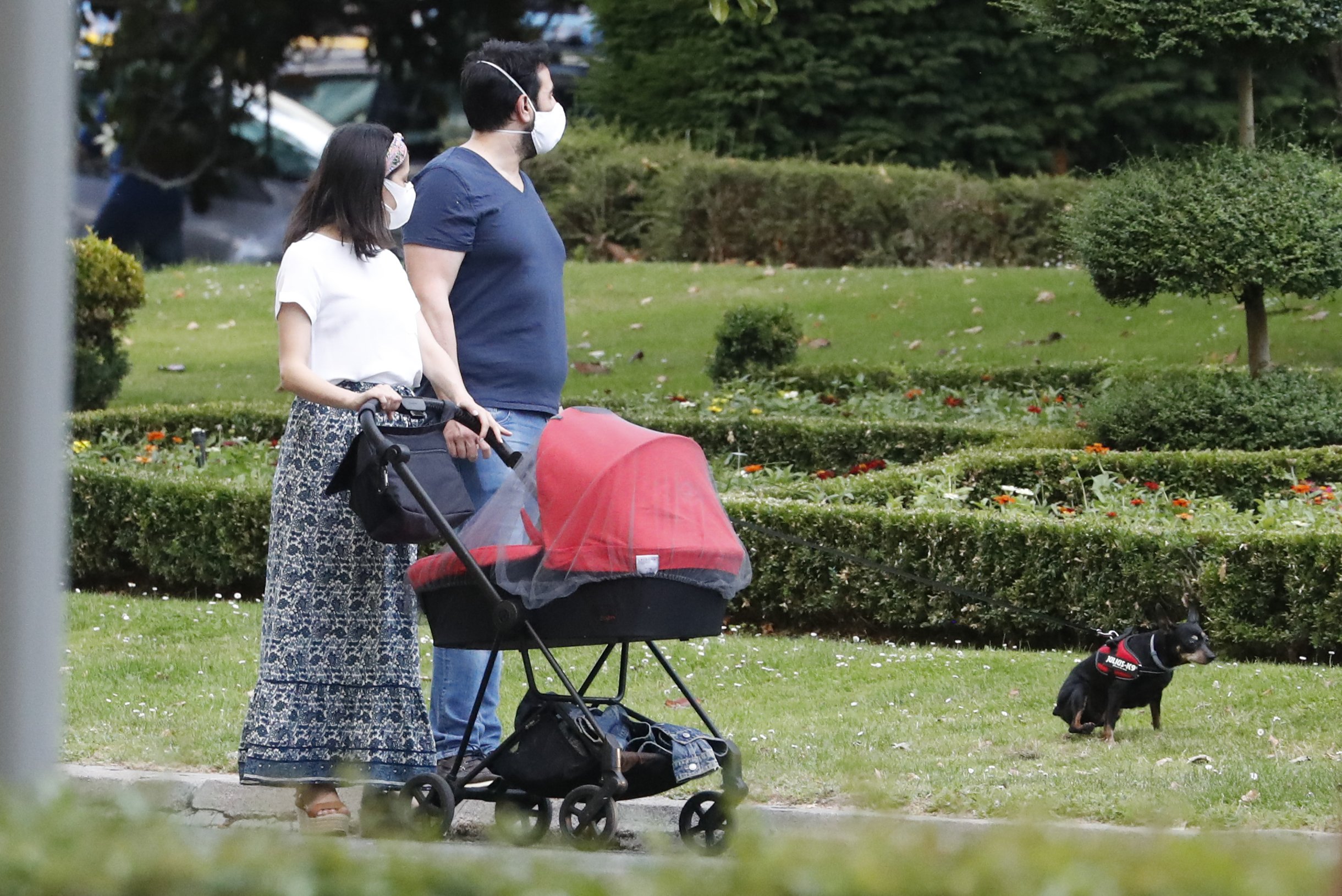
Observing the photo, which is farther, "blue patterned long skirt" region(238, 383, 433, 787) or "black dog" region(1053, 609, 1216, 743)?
"black dog" region(1053, 609, 1216, 743)

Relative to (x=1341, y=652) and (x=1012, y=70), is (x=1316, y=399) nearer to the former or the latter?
(x=1341, y=652)

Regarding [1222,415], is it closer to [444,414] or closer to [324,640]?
[444,414]

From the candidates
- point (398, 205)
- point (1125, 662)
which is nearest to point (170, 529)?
point (398, 205)

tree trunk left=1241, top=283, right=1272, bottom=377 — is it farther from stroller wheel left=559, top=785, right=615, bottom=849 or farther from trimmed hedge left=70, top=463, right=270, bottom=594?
stroller wheel left=559, top=785, right=615, bottom=849

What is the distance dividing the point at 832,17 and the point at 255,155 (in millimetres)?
8189

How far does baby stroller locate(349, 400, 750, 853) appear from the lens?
166 inches

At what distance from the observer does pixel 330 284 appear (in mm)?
4699

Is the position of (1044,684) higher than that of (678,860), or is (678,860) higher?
(678,860)

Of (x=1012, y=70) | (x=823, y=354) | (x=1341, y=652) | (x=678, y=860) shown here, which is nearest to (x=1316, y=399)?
(x=1341, y=652)

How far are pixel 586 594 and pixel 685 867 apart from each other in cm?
231

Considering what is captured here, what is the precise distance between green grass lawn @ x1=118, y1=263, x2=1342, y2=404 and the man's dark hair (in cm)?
707

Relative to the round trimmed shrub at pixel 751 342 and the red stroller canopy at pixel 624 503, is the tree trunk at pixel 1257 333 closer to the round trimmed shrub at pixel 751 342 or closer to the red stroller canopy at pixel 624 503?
the round trimmed shrub at pixel 751 342

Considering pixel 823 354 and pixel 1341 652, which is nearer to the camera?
pixel 1341 652

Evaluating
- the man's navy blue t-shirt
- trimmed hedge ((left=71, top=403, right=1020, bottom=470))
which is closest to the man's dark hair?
the man's navy blue t-shirt
